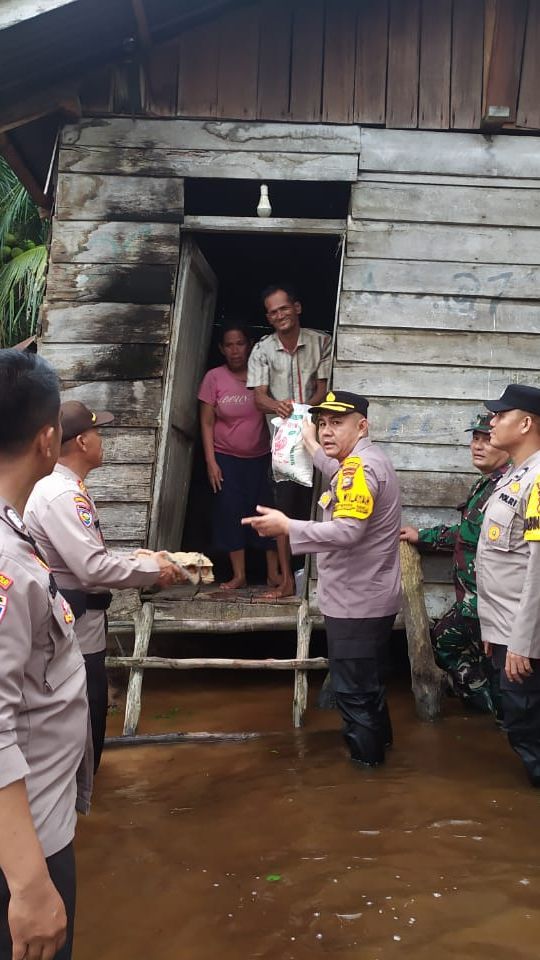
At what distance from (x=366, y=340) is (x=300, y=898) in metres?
3.65

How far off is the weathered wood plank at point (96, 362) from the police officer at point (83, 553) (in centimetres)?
174

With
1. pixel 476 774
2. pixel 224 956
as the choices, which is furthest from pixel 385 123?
pixel 224 956

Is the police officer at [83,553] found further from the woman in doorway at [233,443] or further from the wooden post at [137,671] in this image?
the woman in doorway at [233,443]

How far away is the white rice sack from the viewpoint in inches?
217

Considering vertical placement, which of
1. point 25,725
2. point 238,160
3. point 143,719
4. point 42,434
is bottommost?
point 143,719

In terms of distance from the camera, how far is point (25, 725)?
5.65ft

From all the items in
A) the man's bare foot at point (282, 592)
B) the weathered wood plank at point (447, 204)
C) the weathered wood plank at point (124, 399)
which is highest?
the weathered wood plank at point (447, 204)

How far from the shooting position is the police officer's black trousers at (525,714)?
384cm

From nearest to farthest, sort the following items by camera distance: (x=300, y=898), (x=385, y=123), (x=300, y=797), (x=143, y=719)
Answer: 1. (x=300, y=898)
2. (x=300, y=797)
3. (x=143, y=719)
4. (x=385, y=123)

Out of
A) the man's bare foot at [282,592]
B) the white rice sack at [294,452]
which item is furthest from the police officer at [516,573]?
the man's bare foot at [282,592]

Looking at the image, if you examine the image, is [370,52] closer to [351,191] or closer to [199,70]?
[351,191]

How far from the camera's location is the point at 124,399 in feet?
18.3

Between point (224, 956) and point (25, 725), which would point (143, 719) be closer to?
point (224, 956)

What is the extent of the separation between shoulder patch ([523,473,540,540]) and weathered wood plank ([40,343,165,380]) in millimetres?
2814
